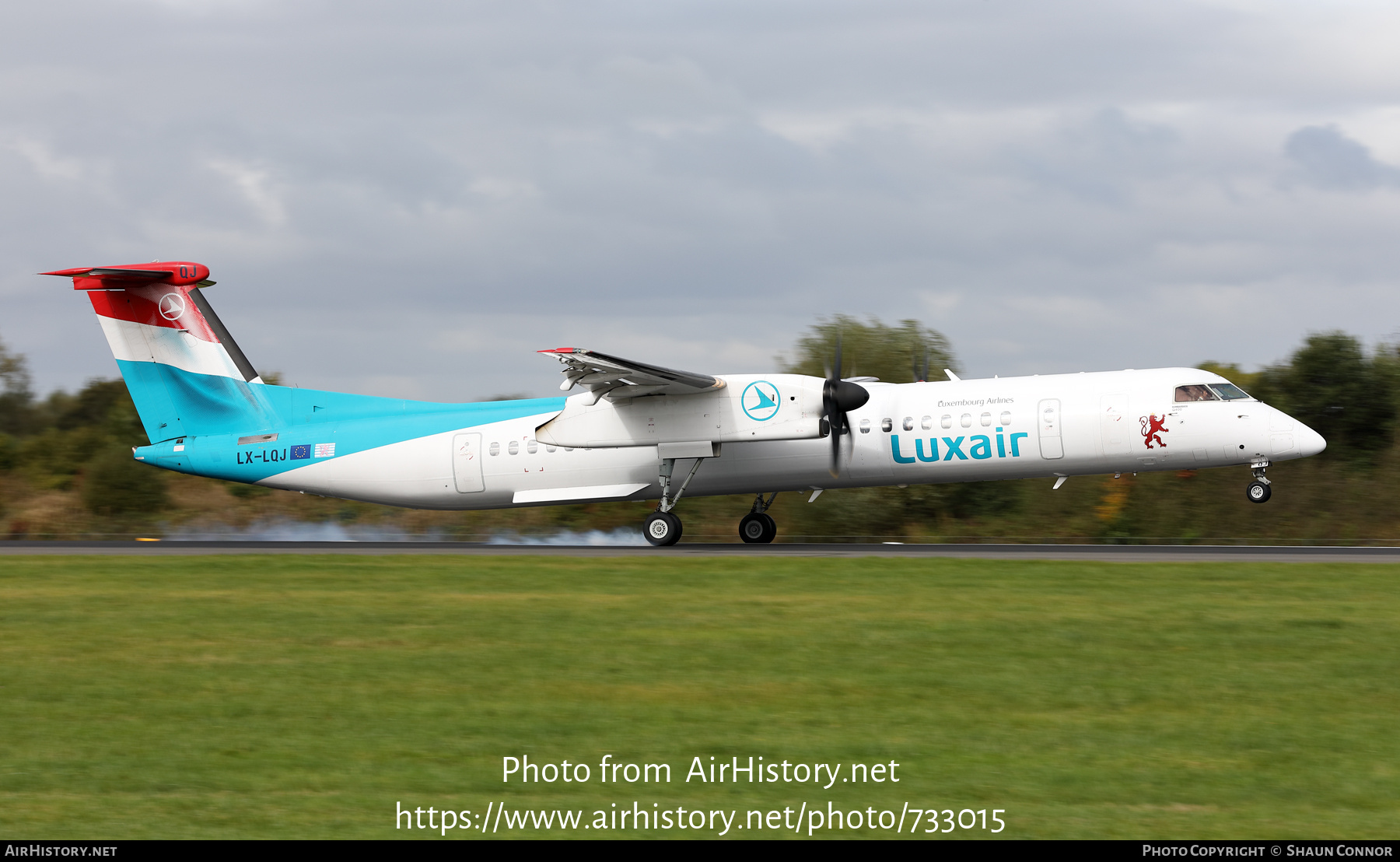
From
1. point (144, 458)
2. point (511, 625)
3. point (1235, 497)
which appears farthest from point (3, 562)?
point (1235, 497)

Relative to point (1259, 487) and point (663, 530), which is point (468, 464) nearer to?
point (663, 530)

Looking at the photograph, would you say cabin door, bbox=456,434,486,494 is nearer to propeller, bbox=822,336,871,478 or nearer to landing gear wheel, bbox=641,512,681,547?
landing gear wheel, bbox=641,512,681,547

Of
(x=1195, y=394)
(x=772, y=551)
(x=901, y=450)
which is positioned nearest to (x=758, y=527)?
(x=772, y=551)

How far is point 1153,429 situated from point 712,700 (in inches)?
551

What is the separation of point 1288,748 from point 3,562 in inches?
780

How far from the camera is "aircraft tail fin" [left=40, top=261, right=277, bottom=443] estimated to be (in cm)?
2430

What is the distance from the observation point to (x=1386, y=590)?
48.9 feet

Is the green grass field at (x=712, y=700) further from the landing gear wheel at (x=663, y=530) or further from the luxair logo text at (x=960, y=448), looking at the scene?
the landing gear wheel at (x=663, y=530)

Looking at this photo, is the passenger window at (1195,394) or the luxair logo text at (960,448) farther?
the luxair logo text at (960,448)

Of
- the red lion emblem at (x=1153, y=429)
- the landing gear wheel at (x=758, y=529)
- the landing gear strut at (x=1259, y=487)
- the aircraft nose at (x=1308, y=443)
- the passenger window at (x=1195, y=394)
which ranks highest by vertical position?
the passenger window at (x=1195, y=394)

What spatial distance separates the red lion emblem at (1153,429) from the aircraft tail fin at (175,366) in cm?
1634

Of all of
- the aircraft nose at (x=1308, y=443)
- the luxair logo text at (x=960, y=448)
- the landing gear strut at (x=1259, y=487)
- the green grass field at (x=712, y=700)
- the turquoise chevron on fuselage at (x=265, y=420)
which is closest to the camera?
the green grass field at (x=712, y=700)

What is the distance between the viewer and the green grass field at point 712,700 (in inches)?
253

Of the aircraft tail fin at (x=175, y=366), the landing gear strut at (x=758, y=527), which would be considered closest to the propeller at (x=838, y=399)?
the landing gear strut at (x=758, y=527)
